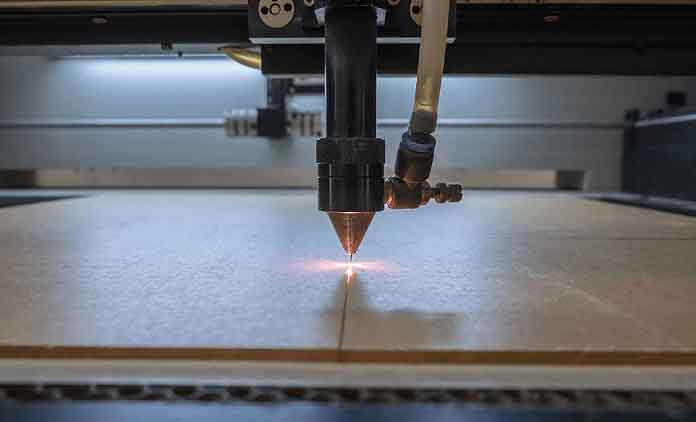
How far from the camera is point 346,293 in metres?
0.47

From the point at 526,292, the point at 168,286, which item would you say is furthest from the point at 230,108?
the point at 526,292

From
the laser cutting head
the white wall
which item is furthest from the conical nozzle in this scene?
the white wall

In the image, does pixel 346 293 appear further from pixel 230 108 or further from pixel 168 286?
pixel 230 108

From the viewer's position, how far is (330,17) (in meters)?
0.46

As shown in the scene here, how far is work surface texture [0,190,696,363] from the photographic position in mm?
337

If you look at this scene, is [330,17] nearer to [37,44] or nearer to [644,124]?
[37,44]

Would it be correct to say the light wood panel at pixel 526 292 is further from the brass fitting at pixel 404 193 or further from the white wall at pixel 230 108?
the white wall at pixel 230 108

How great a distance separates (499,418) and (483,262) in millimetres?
350

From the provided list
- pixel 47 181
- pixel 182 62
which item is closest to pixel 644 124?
pixel 182 62

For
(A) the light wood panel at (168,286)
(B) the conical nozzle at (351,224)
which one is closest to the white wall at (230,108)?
(A) the light wood panel at (168,286)

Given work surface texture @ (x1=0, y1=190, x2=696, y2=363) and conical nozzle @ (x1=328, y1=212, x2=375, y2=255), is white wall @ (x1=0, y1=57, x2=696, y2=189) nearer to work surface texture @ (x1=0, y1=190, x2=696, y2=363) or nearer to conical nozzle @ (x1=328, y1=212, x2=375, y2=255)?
work surface texture @ (x1=0, y1=190, x2=696, y2=363)

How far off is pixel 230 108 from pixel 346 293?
6.08 ft

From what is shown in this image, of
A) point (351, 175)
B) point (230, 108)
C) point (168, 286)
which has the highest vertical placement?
point (230, 108)

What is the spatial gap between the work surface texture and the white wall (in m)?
1.25
